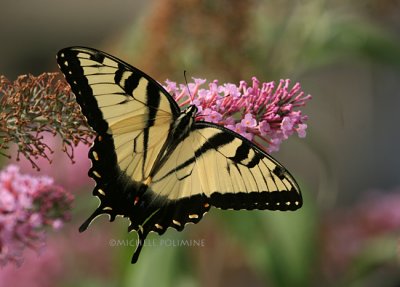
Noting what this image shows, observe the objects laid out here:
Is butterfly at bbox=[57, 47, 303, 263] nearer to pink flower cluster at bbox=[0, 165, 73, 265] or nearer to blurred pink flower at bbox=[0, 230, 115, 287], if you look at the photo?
pink flower cluster at bbox=[0, 165, 73, 265]

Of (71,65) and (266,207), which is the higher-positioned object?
(71,65)

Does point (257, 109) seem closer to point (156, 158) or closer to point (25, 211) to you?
point (156, 158)

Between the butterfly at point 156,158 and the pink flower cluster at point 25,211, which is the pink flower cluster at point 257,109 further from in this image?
the pink flower cluster at point 25,211

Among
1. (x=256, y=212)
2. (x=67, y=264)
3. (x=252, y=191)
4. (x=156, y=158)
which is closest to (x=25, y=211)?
(x=156, y=158)

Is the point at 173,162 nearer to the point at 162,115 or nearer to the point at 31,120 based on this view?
the point at 162,115

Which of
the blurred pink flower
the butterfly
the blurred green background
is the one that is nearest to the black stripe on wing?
the butterfly

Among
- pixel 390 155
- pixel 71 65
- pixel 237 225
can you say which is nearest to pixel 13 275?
pixel 237 225
